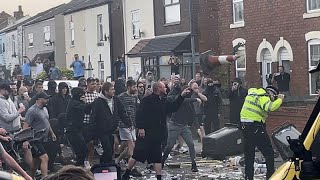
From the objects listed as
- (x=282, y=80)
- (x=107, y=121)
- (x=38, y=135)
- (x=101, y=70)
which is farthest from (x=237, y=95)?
(x=101, y=70)

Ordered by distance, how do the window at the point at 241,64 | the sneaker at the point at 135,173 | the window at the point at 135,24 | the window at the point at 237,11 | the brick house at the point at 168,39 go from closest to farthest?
the sneaker at the point at 135,173
the window at the point at 241,64
the window at the point at 237,11
the brick house at the point at 168,39
the window at the point at 135,24

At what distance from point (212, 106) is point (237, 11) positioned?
7.98m

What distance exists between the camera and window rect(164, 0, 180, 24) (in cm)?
2728

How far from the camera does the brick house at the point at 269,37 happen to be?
2027cm

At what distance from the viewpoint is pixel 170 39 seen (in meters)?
27.2

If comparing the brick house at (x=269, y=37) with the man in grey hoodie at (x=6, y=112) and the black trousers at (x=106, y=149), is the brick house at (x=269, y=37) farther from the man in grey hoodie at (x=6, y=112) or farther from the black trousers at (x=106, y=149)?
the man in grey hoodie at (x=6, y=112)

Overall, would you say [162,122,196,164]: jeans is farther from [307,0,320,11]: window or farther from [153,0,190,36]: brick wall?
[153,0,190,36]: brick wall

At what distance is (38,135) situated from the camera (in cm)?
1109

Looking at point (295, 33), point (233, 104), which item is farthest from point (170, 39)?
point (233, 104)

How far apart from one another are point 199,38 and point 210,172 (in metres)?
13.8

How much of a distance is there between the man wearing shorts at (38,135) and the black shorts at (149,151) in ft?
5.28

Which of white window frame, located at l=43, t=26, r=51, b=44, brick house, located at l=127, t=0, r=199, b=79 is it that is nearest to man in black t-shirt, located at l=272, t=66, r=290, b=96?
brick house, located at l=127, t=0, r=199, b=79

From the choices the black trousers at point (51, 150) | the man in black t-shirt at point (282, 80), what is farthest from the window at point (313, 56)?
the black trousers at point (51, 150)

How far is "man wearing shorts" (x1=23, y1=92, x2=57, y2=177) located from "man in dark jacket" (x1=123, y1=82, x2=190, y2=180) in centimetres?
154
